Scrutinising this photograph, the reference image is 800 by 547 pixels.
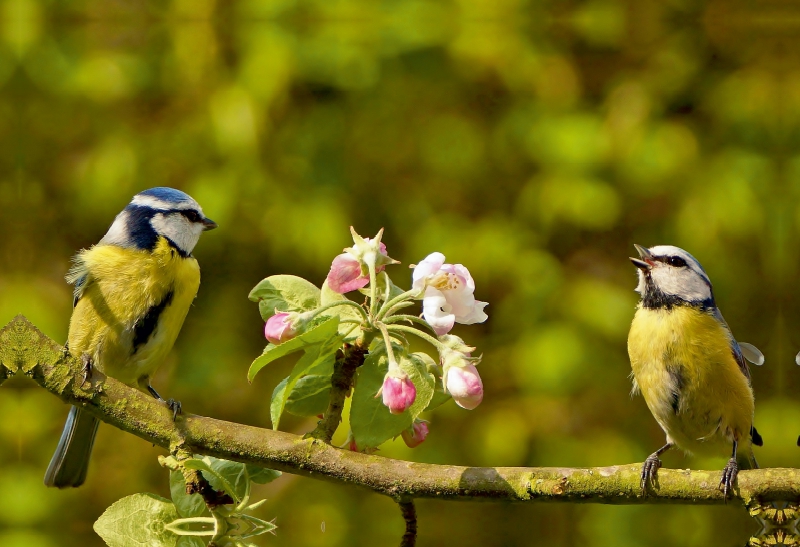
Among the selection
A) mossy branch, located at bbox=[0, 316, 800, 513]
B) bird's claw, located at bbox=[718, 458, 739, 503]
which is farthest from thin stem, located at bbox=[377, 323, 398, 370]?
bird's claw, located at bbox=[718, 458, 739, 503]

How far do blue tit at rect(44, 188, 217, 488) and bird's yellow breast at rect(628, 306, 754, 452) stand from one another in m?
0.94

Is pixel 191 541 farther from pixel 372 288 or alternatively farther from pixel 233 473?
pixel 372 288

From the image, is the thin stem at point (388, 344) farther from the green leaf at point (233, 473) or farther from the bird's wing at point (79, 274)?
the bird's wing at point (79, 274)

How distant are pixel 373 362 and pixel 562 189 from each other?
125 centimetres

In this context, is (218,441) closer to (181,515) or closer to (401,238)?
(181,515)

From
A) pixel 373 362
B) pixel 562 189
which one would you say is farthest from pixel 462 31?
pixel 373 362

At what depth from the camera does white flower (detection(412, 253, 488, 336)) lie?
0.82 meters

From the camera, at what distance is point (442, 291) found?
0.84 metres

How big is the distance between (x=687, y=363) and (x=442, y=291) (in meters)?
0.91

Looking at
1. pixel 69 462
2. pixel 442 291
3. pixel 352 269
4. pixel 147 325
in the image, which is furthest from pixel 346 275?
pixel 69 462

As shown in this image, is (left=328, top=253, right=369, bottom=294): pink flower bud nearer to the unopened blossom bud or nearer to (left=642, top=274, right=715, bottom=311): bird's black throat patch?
the unopened blossom bud

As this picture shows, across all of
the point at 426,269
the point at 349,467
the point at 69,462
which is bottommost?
the point at 69,462

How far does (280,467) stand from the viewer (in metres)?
0.85

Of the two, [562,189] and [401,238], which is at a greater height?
[562,189]
